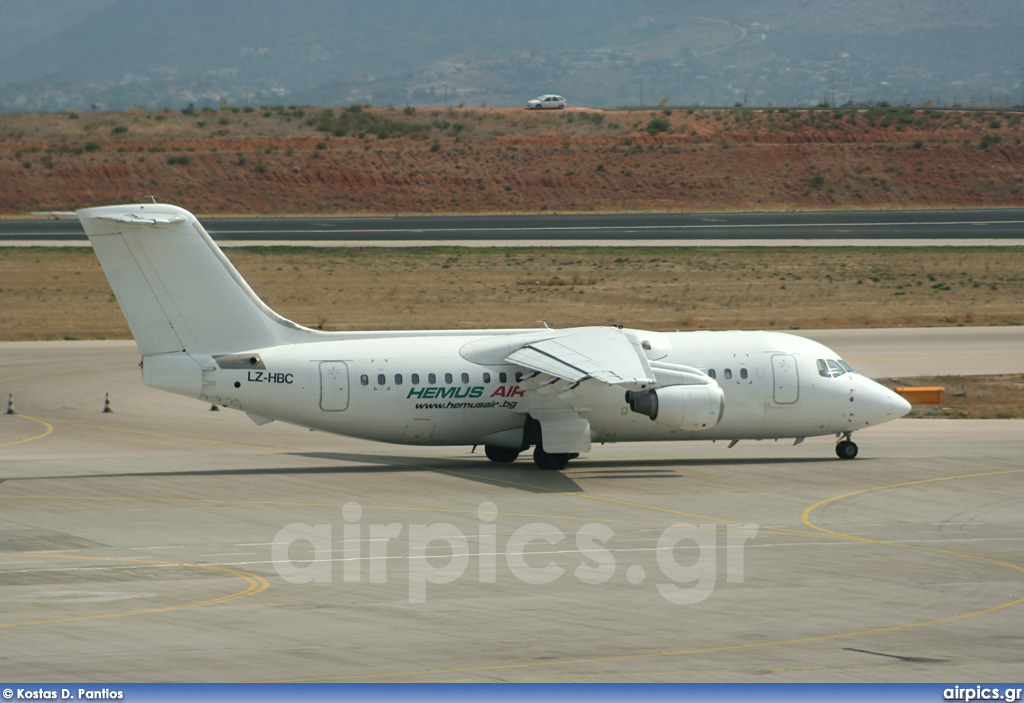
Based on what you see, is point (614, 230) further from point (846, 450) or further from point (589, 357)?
point (589, 357)

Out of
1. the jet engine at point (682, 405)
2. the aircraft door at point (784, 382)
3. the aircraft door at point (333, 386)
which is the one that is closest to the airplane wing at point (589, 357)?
the jet engine at point (682, 405)

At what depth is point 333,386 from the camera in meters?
31.1

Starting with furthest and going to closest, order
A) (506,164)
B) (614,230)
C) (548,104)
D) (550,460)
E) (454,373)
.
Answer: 1. (548,104)
2. (506,164)
3. (614,230)
4. (550,460)
5. (454,373)

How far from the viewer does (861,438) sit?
1524 inches

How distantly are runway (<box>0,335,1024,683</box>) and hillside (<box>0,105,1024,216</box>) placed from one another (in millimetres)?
85686

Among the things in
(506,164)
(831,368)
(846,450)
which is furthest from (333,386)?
(506,164)

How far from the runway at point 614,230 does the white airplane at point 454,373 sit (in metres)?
53.4

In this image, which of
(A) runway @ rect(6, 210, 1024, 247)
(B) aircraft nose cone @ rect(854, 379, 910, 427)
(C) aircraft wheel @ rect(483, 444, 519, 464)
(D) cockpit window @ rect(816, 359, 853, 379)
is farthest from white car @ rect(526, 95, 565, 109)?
(C) aircraft wheel @ rect(483, 444, 519, 464)

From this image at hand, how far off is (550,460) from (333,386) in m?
6.17

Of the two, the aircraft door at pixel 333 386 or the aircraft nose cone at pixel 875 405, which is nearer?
the aircraft door at pixel 333 386

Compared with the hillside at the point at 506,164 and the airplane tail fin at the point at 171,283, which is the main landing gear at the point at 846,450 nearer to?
the airplane tail fin at the point at 171,283

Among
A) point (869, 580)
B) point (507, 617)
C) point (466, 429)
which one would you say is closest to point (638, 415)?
point (466, 429)

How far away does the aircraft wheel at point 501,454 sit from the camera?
110 ft

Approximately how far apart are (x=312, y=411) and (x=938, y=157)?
11536 centimetres
